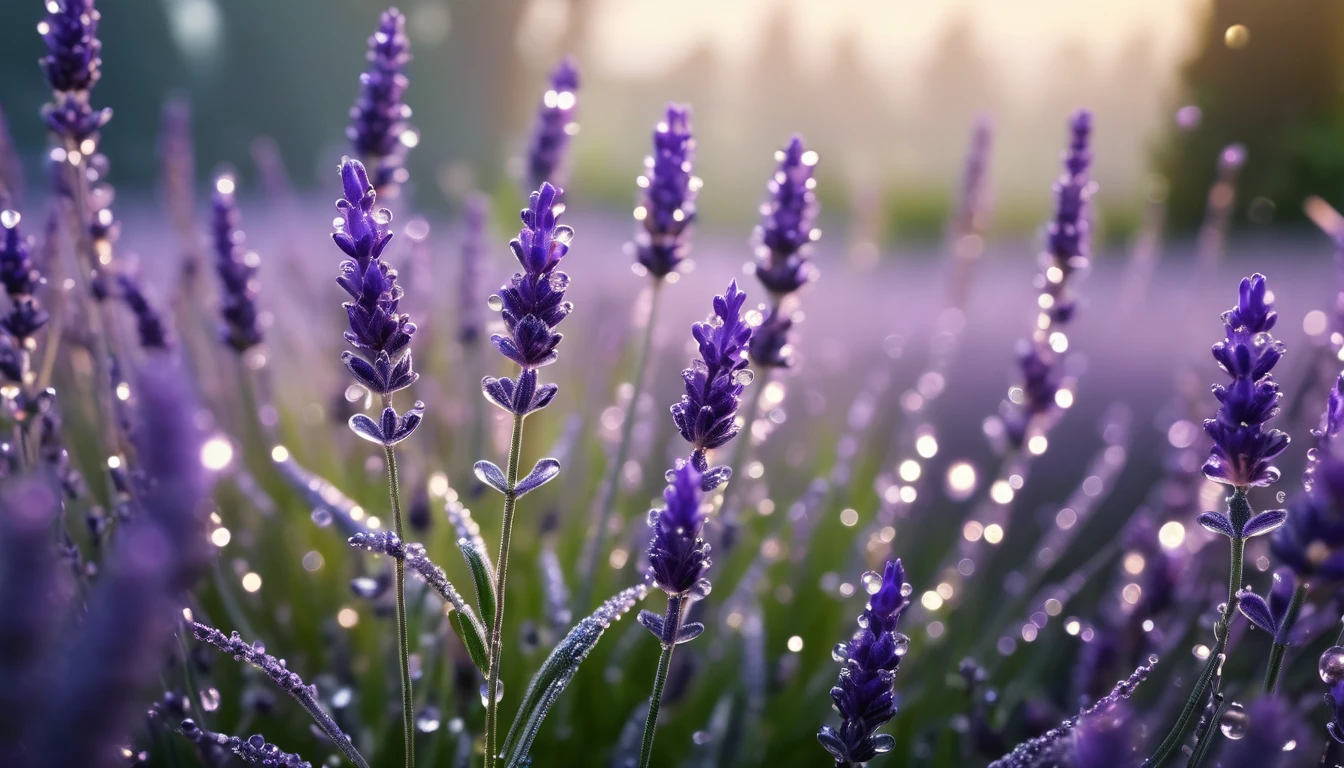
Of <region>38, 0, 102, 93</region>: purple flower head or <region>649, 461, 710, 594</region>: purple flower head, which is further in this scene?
<region>38, 0, 102, 93</region>: purple flower head

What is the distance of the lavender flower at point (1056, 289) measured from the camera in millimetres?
1342

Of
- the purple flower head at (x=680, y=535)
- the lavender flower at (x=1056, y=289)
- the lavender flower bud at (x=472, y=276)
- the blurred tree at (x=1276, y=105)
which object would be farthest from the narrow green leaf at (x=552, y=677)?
the blurred tree at (x=1276, y=105)

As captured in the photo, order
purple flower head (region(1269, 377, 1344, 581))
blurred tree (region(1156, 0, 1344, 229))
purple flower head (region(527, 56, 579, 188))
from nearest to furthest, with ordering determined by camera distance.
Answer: purple flower head (region(1269, 377, 1344, 581)), purple flower head (region(527, 56, 579, 188)), blurred tree (region(1156, 0, 1344, 229))

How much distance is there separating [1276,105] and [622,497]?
4276mm

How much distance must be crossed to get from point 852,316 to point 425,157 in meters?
5.72

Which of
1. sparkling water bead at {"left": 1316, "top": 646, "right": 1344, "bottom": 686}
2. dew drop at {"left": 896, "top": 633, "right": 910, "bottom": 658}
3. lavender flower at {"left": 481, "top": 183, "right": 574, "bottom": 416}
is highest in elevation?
lavender flower at {"left": 481, "top": 183, "right": 574, "bottom": 416}

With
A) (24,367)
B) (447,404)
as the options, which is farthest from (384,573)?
(447,404)

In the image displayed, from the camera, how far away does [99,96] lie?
652cm

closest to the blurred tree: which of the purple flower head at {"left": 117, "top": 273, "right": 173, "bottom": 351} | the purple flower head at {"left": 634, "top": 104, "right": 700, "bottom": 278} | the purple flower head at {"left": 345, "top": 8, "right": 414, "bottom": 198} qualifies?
the purple flower head at {"left": 634, "top": 104, "right": 700, "bottom": 278}

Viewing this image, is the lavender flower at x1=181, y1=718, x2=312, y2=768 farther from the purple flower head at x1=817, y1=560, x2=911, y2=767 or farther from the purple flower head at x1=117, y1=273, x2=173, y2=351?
the purple flower head at x1=117, y1=273, x2=173, y2=351

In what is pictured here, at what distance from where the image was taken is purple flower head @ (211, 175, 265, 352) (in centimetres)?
135

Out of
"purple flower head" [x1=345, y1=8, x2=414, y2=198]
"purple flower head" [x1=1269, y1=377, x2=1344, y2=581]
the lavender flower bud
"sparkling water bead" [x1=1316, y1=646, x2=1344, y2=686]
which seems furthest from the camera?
the lavender flower bud

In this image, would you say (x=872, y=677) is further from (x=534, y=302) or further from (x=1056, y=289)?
(x=1056, y=289)

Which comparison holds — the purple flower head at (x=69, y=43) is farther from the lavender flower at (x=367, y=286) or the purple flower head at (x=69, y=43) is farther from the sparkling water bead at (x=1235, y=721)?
the sparkling water bead at (x=1235, y=721)
